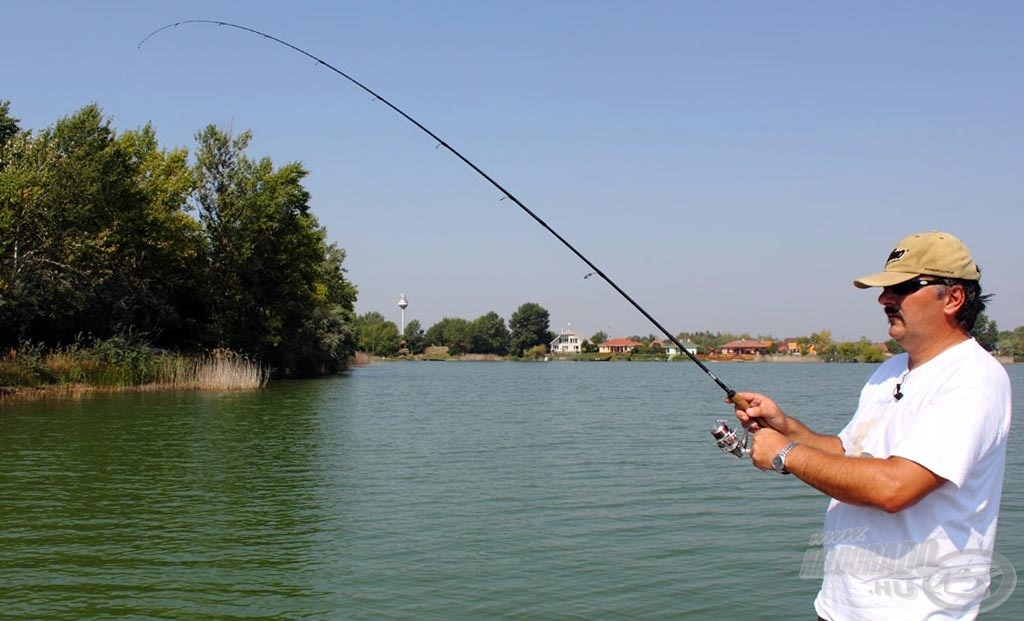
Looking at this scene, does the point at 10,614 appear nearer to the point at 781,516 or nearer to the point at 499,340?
the point at 781,516

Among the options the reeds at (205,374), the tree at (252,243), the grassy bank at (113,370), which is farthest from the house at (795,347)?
the grassy bank at (113,370)

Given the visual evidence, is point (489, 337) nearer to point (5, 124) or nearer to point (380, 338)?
point (380, 338)

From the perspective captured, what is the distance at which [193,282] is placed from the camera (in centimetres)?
4047

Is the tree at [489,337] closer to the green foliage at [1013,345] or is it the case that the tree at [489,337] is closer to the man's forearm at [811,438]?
the green foliage at [1013,345]

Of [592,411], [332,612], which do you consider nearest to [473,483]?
[332,612]

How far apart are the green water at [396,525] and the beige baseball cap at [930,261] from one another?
4.68m

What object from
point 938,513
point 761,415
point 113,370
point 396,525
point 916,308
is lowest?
point 396,525

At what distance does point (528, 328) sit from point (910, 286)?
14830cm

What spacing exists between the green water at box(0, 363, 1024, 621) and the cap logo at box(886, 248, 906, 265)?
4631 mm

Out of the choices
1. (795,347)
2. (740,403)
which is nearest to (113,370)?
(740,403)

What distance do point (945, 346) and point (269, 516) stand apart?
8890mm

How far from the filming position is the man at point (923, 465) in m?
2.36

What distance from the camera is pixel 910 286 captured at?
2.62 m

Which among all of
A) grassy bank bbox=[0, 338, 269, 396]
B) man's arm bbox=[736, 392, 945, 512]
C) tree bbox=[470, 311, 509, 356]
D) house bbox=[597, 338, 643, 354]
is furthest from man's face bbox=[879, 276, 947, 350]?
house bbox=[597, 338, 643, 354]
